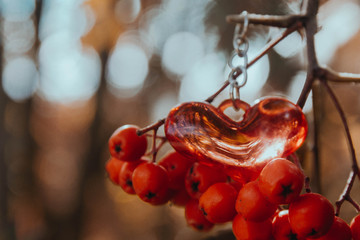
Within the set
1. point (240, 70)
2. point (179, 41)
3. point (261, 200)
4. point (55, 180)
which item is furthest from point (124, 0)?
point (55, 180)

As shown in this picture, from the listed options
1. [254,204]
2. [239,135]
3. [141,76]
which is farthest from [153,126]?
[141,76]

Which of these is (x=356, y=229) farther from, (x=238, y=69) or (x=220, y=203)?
(x=238, y=69)

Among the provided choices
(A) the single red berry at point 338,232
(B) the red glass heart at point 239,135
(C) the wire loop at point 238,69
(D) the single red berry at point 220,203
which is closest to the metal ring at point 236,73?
(C) the wire loop at point 238,69

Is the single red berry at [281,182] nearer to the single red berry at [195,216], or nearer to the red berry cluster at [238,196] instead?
the red berry cluster at [238,196]

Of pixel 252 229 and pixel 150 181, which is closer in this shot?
pixel 252 229

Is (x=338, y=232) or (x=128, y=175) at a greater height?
(x=338, y=232)

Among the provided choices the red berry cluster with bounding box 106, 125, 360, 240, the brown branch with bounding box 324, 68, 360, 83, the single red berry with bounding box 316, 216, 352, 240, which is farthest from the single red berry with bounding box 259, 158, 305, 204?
the brown branch with bounding box 324, 68, 360, 83

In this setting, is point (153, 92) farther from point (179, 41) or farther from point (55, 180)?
point (55, 180)
